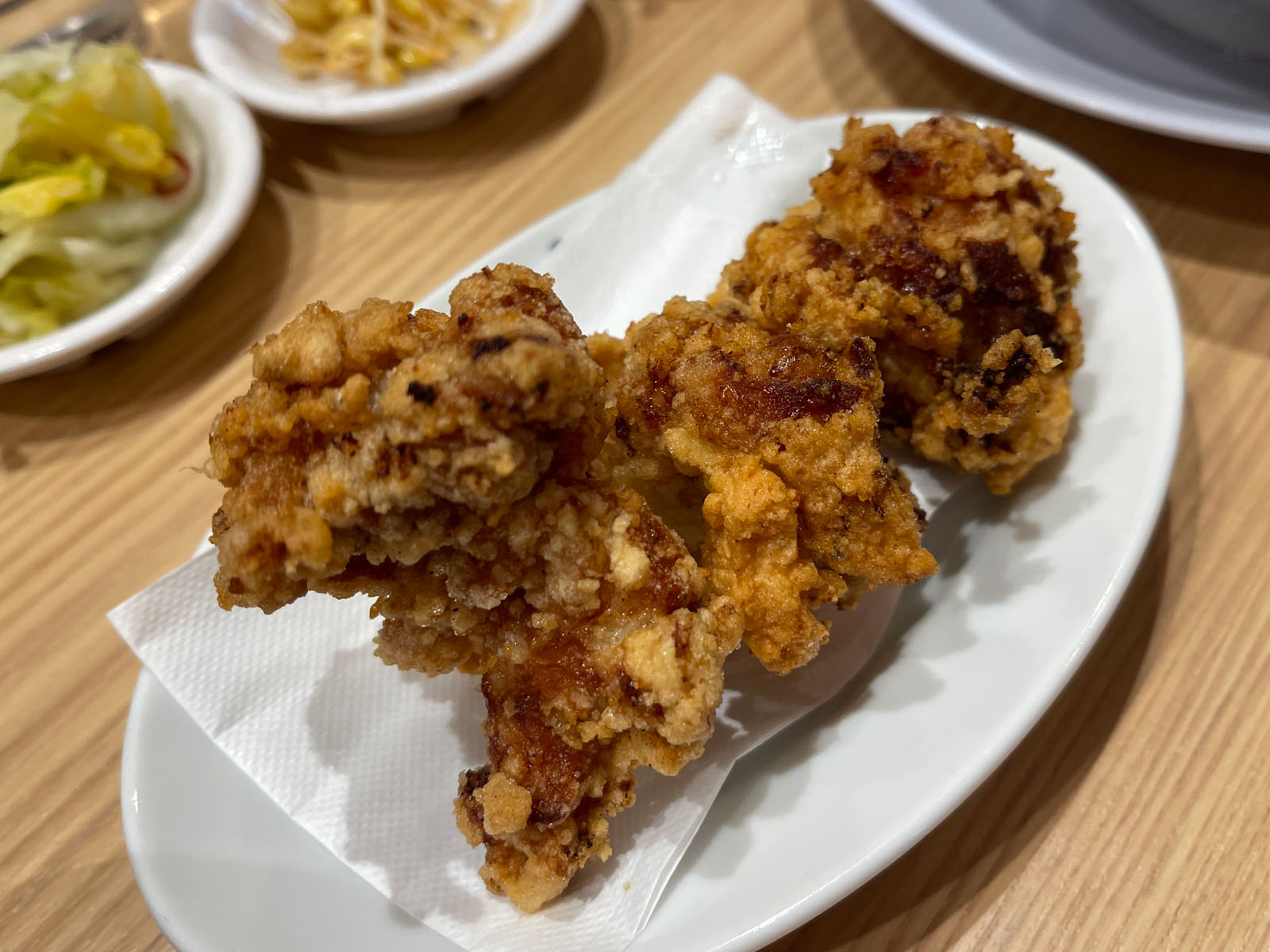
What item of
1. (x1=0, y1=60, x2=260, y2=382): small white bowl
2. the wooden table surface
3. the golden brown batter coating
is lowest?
the wooden table surface

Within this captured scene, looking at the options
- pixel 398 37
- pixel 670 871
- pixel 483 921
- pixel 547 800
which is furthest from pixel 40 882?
pixel 398 37

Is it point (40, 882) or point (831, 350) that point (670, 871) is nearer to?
point (831, 350)

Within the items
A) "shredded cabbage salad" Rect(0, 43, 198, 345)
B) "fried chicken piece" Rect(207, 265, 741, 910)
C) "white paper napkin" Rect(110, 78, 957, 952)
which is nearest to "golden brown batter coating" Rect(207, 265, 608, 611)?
"fried chicken piece" Rect(207, 265, 741, 910)

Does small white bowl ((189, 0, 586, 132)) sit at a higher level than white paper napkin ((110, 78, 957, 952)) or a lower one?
higher

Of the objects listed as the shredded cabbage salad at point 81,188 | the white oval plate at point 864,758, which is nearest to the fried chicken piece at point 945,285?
the white oval plate at point 864,758

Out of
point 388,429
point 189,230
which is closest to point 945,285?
point 388,429

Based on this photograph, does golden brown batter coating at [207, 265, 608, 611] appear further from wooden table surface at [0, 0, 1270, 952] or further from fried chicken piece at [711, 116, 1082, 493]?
wooden table surface at [0, 0, 1270, 952]
